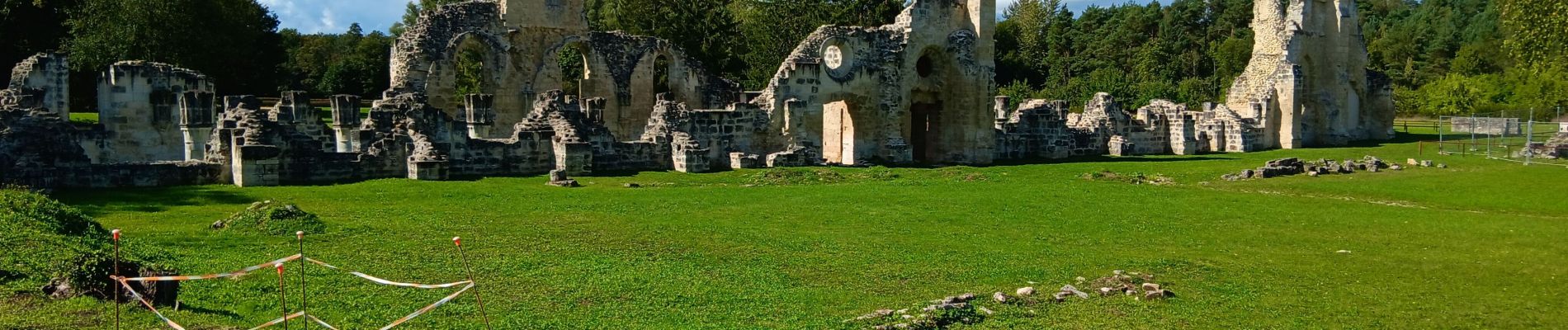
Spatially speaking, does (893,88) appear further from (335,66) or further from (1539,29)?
(335,66)

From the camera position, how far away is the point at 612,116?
3450 cm

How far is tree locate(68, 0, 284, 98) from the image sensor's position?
1663 inches

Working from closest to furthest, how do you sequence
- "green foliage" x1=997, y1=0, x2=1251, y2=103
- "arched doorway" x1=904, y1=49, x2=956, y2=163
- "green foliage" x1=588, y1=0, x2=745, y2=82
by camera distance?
"arched doorway" x1=904, y1=49, x2=956, y2=163, "green foliage" x1=588, y1=0, x2=745, y2=82, "green foliage" x1=997, y1=0, x2=1251, y2=103

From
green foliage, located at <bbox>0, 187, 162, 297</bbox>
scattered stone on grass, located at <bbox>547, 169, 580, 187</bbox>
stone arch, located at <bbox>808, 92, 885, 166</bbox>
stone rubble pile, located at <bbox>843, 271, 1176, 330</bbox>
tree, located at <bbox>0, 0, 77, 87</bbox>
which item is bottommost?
stone rubble pile, located at <bbox>843, 271, 1176, 330</bbox>

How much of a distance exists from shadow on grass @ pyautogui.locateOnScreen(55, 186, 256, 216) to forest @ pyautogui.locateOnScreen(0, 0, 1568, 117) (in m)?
23.9

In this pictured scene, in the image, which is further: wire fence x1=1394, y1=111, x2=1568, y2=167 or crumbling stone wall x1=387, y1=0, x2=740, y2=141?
crumbling stone wall x1=387, y1=0, x2=740, y2=141

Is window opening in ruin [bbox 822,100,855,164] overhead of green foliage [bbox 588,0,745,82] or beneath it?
beneath

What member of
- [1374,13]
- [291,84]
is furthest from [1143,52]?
[291,84]

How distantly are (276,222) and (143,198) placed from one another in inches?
210

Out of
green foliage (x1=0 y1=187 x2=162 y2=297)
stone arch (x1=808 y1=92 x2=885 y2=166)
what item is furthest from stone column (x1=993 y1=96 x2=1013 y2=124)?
green foliage (x1=0 y1=187 x2=162 y2=297)

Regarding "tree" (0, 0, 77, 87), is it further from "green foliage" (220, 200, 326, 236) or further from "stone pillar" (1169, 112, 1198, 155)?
"stone pillar" (1169, 112, 1198, 155)

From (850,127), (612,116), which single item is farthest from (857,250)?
(612,116)

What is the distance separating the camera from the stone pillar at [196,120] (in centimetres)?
2345

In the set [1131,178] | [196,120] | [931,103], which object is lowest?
[1131,178]
